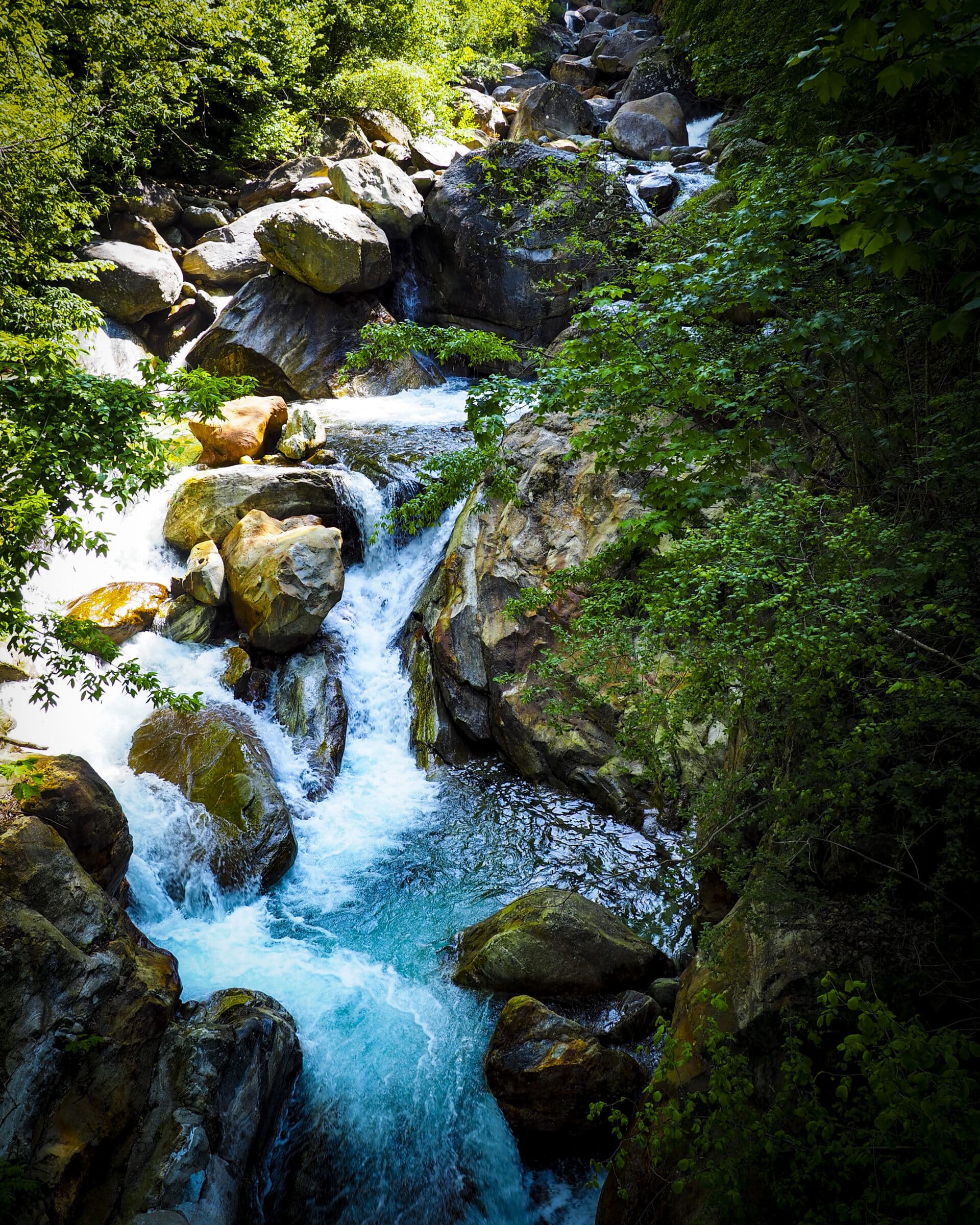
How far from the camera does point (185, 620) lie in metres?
9.45

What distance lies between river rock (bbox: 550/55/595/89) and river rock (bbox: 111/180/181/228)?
17293 millimetres

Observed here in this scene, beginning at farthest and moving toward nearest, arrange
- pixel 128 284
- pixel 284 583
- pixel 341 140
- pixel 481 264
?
pixel 341 140 < pixel 481 264 < pixel 128 284 < pixel 284 583

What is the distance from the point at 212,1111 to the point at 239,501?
28.0 feet

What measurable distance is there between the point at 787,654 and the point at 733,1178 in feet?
7.53

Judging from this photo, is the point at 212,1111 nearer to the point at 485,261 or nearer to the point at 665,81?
the point at 485,261

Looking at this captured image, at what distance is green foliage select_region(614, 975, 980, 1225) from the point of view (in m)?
2.02

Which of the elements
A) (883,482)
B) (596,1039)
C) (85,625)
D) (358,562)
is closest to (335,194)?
(358,562)

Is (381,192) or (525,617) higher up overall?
(381,192)

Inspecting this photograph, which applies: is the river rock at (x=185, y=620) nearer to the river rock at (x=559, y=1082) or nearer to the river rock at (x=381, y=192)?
the river rock at (x=559, y=1082)

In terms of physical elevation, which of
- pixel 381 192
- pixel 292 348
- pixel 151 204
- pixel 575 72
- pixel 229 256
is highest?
pixel 575 72

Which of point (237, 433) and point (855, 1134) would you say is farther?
point (237, 433)

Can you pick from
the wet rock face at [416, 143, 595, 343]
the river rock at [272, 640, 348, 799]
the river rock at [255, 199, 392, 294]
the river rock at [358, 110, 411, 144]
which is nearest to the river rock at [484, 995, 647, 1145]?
the river rock at [272, 640, 348, 799]

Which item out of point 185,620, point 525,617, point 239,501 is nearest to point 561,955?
point 525,617

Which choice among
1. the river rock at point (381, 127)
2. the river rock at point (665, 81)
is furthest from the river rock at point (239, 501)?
the river rock at point (665, 81)
